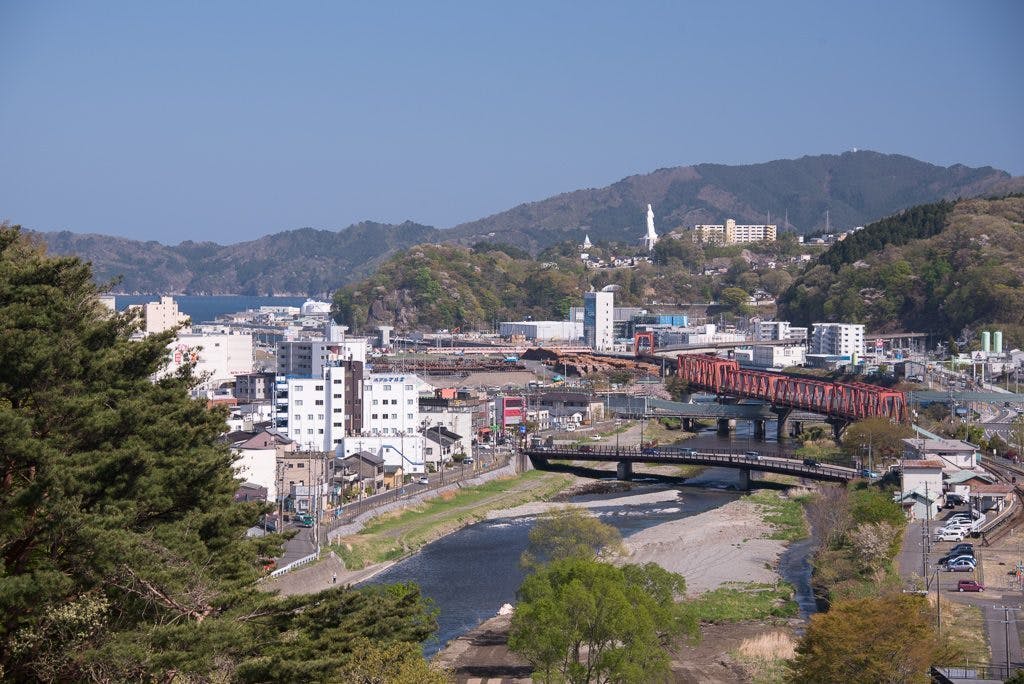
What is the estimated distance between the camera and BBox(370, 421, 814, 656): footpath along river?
45.6 feet

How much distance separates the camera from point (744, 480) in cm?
2338

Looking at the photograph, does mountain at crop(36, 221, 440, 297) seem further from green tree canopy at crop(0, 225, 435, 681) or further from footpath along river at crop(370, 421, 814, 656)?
green tree canopy at crop(0, 225, 435, 681)

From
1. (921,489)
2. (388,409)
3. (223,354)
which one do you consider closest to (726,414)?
(388,409)

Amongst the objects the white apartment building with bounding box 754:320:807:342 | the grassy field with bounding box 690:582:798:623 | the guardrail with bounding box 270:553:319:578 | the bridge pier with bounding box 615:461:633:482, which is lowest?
the bridge pier with bounding box 615:461:633:482

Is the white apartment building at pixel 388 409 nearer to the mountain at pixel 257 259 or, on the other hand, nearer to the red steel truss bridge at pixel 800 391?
the red steel truss bridge at pixel 800 391

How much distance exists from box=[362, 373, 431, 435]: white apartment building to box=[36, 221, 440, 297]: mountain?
114311 millimetres

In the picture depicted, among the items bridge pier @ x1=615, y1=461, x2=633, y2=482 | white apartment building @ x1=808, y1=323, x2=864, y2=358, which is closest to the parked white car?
bridge pier @ x1=615, y1=461, x2=633, y2=482

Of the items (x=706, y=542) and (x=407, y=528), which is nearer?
(x=706, y=542)

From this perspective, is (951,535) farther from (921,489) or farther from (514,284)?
(514,284)

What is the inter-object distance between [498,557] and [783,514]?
522 centimetres

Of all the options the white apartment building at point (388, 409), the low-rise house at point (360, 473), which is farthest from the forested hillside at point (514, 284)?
the low-rise house at point (360, 473)

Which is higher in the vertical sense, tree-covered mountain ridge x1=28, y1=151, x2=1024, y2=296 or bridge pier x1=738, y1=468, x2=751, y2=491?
tree-covered mountain ridge x1=28, y1=151, x2=1024, y2=296

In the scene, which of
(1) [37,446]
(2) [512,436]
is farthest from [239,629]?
(2) [512,436]

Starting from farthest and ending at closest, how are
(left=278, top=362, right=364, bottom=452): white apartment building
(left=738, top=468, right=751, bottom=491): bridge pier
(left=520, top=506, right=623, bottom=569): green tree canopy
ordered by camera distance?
(left=738, top=468, right=751, bottom=491): bridge pier, (left=278, top=362, right=364, bottom=452): white apartment building, (left=520, top=506, right=623, bottom=569): green tree canopy
